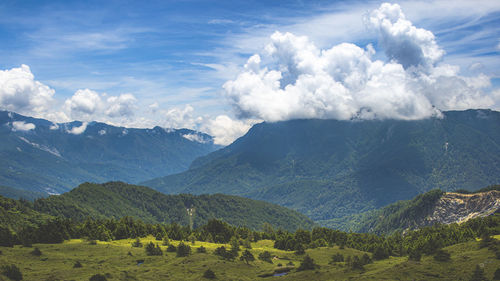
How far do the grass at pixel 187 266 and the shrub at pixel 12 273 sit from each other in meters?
2.16

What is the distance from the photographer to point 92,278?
4001 inches

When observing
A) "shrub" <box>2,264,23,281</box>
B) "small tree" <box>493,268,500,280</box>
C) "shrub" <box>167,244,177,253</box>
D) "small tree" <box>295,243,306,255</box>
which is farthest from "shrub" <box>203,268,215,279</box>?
"small tree" <box>493,268,500,280</box>

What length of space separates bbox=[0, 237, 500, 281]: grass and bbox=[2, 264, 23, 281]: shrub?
2.16m

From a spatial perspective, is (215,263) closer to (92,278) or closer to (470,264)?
(92,278)

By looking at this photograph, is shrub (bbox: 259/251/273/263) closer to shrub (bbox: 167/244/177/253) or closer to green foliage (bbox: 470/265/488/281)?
shrub (bbox: 167/244/177/253)

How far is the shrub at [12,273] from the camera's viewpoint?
325 feet

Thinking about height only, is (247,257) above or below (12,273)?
below

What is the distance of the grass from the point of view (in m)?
104

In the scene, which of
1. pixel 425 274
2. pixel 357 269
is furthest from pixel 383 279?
pixel 357 269

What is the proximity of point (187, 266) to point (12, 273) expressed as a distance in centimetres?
4971

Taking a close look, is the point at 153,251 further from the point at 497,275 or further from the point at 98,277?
the point at 497,275

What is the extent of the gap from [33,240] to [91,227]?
3754 cm

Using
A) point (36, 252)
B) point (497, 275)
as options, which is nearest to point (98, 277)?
point (36, 252)

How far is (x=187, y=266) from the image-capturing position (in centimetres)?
12731
